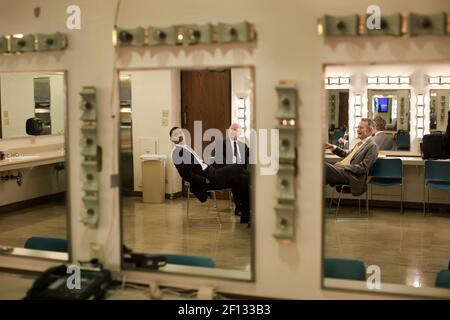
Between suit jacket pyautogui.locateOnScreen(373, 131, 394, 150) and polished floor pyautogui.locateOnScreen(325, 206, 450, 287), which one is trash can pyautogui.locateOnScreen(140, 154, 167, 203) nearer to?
polished floor pyautogui.locateOnScreen(325, 206, 450, 287)

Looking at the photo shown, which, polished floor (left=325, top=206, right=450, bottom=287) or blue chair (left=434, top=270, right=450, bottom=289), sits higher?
blue chair (left=434, top=270, right=450, bottom=289)

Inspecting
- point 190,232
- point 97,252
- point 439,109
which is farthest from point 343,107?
point 97,252

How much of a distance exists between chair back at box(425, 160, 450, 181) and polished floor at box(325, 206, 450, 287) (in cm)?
53

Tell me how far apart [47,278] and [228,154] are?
440 centimetres

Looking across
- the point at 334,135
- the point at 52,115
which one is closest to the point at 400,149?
the point at 334,135

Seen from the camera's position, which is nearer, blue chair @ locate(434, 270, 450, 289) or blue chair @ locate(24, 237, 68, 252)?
blue chair @ locate(434, 270, 450, 289)

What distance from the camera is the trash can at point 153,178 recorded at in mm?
8594

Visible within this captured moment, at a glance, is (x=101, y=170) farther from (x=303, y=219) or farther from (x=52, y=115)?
(x=52, y=115)

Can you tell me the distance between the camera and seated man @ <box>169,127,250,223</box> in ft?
22.8

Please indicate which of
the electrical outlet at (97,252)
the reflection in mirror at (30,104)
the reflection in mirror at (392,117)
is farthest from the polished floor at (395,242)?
the reflection in mirror at (30,104)

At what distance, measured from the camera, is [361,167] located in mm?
7266

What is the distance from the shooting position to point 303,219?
10.6ft

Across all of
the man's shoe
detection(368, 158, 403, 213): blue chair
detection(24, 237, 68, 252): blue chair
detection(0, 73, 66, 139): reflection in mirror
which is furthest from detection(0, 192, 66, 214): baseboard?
detection(368, 158, 403, 213): blue chair

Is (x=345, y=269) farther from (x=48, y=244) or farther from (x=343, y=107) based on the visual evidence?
(x=343, y=107)
